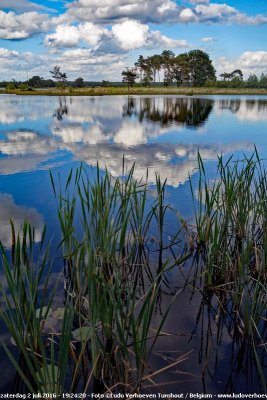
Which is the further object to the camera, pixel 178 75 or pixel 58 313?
pixel 178 75

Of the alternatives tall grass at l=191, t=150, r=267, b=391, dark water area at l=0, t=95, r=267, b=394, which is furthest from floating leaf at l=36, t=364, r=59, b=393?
tall grass at l=191, t=150, r=267, b=391

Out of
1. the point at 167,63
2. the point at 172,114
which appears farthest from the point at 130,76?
the point at 172,114

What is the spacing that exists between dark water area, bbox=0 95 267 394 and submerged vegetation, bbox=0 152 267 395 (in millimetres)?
91

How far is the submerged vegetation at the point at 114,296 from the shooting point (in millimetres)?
2748

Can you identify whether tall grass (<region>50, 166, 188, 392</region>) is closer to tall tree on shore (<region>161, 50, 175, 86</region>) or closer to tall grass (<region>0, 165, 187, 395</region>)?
tall grass (<region>0, 165, 187, 395</region>)

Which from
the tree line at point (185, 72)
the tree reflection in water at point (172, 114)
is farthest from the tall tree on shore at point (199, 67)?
the tree reflection in water at point (172, 114)

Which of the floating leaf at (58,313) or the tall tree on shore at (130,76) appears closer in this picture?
the floating leaf at (58,313)

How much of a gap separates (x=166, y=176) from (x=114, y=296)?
899cm

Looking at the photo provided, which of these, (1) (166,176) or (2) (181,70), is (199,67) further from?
(1) (166,176)

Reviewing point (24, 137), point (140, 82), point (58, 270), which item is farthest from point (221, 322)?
point (140, 82)

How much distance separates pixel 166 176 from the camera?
1153cm

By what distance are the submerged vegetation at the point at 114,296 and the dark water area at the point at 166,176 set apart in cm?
9

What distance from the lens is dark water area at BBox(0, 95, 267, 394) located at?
3.63 m

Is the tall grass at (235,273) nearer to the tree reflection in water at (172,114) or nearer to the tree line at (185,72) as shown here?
the tree reflection in water at (172,114)
